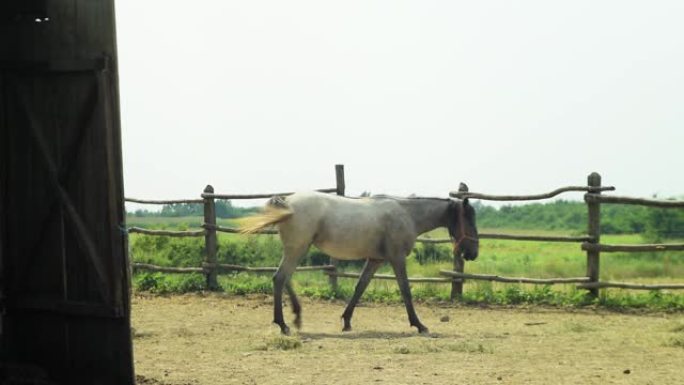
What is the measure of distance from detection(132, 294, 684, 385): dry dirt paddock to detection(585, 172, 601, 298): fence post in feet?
2.26

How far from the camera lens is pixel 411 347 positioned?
32.5ft

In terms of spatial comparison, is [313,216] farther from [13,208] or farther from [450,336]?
[13,208]

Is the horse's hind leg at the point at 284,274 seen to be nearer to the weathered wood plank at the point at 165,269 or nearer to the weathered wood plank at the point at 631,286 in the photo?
the weathered wood plank at the point at 631,286

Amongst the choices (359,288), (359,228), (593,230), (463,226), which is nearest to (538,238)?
(593,230)

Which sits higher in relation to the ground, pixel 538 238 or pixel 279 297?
pixel 538 238

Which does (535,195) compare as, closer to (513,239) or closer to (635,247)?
(513,239)

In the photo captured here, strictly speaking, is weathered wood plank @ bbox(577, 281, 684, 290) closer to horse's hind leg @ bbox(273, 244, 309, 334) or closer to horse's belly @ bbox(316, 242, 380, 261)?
horse's belly @ bbox(316, 242, 380, 261)

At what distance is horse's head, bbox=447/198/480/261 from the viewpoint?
40.0 ft

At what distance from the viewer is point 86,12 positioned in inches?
305

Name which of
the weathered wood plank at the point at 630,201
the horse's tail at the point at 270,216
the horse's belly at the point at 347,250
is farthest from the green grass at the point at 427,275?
the horse's tail at the point at 270,216

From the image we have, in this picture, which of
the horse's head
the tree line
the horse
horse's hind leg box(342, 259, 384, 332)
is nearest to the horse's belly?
the horse

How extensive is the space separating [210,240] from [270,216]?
218 inches

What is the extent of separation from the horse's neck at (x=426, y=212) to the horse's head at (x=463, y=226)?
11cm

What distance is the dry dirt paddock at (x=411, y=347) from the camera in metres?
8.35
